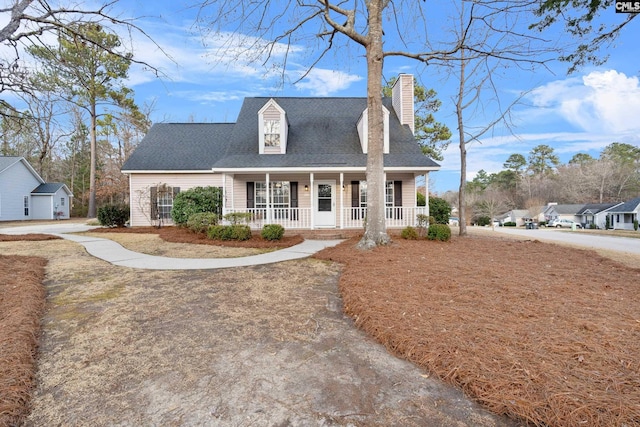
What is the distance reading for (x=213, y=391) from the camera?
7.26 feet

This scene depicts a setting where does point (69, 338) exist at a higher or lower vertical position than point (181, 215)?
lower

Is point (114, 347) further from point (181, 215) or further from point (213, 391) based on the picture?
point (181, 215)

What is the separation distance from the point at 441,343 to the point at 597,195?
69859mm

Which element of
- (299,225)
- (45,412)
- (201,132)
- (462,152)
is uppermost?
(201,132)

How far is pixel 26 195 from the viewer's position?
26.5 metres

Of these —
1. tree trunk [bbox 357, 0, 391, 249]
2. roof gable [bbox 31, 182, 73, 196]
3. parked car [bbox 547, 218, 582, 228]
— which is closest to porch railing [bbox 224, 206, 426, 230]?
tree trunk [bbox 357, 0, 391, 249]

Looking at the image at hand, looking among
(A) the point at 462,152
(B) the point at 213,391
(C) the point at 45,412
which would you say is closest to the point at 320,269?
(B) the point at 213,391

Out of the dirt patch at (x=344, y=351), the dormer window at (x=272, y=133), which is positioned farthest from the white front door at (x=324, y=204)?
the dirt patch at (x=344, y=351)

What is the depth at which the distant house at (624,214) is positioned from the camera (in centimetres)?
3688

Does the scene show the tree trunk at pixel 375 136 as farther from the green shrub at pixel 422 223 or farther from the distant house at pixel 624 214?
the distant house at pixel 624 214

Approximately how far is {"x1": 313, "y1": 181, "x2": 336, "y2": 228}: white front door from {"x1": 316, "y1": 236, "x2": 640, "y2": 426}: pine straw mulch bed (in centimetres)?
748

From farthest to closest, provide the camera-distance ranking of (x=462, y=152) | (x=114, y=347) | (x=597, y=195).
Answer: (x=597, y=195) < (x=462, y=152) < (x=114, y=347)

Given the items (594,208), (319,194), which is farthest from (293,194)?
(594,208)

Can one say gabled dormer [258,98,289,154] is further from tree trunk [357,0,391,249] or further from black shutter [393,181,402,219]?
tree trunk [357,0,391,249]
